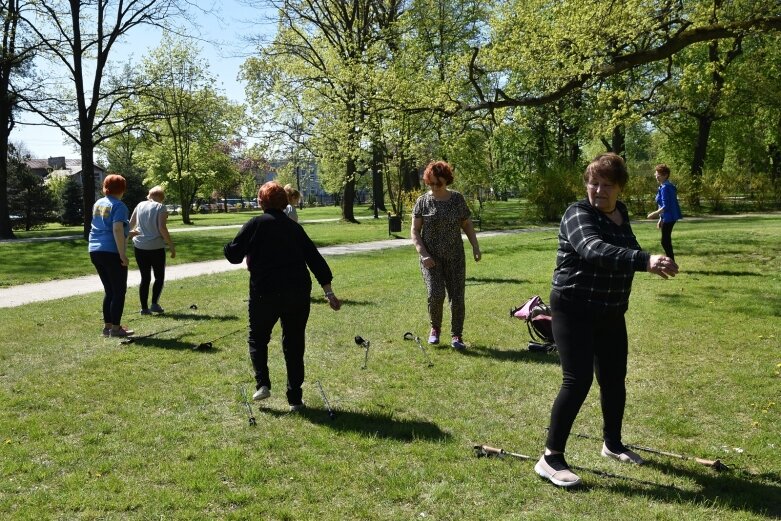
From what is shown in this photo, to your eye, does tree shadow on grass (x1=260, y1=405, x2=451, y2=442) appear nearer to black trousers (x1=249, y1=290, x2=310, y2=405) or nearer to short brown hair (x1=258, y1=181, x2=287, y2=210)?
black trousers (x1=249, y1=290, x2=310, y2=405)

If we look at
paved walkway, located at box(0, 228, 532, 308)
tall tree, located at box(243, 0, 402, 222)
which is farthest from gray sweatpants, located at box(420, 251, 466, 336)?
tall tree, located at box(243, 0, 402, 222)

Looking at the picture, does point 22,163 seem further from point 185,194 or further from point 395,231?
point 395,231

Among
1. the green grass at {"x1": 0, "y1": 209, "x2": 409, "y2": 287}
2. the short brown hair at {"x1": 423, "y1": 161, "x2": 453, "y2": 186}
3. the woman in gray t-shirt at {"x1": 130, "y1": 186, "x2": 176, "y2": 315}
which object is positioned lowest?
the green grass at {"x1": 0, "y1": 209, "x2": 409, "y2": 287}

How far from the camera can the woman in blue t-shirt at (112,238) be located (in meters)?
7.80

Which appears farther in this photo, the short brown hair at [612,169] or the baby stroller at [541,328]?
the baby stroller at [541,328]

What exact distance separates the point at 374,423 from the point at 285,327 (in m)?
1.06

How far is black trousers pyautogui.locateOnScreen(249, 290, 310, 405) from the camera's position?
5012mm

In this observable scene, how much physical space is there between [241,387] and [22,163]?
43.2 meters

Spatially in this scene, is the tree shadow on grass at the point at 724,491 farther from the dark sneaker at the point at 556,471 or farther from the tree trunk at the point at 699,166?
the tree trunk at the point at 699,166

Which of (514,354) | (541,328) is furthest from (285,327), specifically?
(541,328)

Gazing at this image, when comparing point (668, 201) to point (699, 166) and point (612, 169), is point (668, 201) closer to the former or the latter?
point (612, 169)

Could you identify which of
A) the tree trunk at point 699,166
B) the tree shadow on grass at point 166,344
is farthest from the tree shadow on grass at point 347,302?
the tree trunk at point 699,166

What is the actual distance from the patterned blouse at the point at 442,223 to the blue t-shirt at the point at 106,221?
375 cm

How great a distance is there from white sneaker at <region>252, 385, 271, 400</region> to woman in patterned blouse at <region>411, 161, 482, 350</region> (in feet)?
7.96
